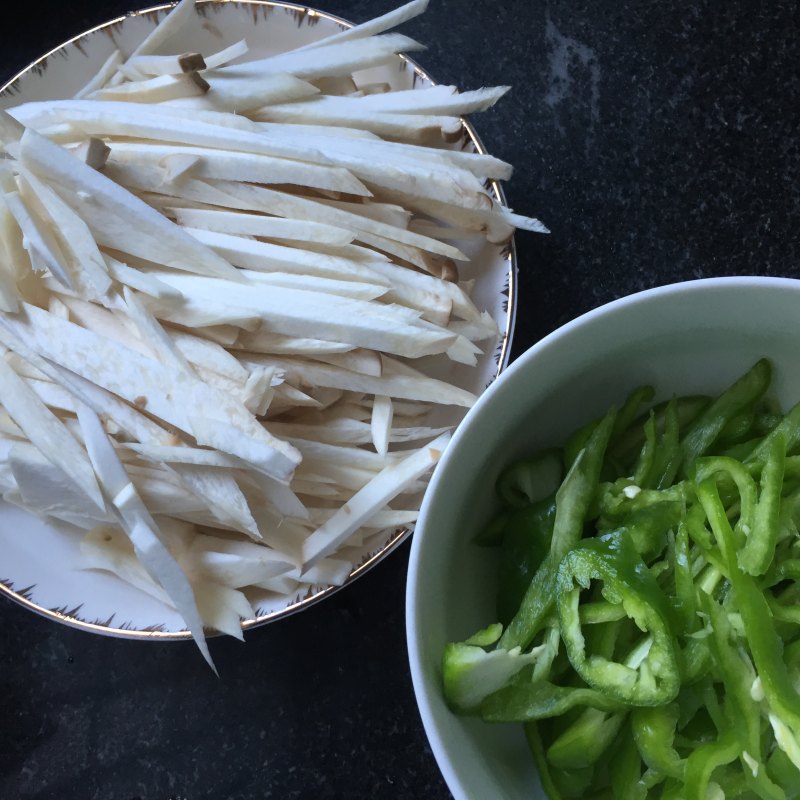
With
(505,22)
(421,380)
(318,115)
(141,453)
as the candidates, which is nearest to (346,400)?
(421,380)

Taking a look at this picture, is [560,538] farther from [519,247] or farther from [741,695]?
[519,247]

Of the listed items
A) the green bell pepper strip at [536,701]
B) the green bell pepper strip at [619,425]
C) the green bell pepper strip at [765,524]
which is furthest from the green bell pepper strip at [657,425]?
the green bell pepper strip at [536,701]

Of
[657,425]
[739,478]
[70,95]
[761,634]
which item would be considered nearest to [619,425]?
[657,425]

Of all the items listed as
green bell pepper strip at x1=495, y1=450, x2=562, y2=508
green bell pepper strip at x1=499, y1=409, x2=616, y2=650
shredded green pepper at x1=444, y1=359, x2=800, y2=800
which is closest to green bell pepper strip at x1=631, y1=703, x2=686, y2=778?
shredded green pepper at x1=444, y1=359, x2=800, y2=800

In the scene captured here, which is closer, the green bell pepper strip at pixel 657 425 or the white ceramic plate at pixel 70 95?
the green bell pepper strip at pixel 657 425

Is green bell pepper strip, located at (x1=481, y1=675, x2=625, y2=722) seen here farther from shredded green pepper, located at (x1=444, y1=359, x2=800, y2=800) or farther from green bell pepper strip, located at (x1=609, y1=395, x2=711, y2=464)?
green bell pepper strip, located at (x1=609, y1=395, x2=711, y2=464)

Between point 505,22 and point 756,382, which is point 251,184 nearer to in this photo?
point 505,22

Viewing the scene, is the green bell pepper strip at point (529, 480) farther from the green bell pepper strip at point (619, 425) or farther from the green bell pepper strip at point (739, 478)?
the green bell pepper strip at point (739, 478)
